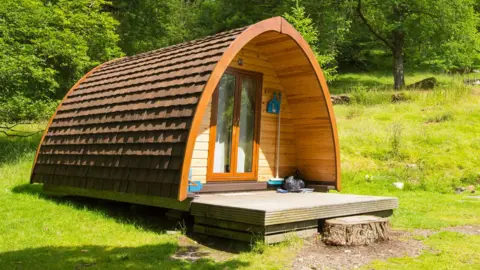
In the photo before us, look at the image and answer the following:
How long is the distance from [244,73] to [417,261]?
4.11 m

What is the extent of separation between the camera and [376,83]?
1149 inches

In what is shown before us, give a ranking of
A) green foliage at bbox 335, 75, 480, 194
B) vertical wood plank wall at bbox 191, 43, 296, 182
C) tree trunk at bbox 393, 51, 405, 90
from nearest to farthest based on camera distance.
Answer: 1. vertical wood plank wall at bbox 191, 43, 296, 182
2. green foliage at bbox 335, 75, 480, 194
3. tree trunk at bbox 393, 51, 405, 90

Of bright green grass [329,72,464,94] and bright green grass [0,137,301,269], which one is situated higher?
bright green grass [329,72,464,94]

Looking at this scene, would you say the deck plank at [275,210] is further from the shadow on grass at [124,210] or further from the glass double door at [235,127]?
the glass double door at [235,127]

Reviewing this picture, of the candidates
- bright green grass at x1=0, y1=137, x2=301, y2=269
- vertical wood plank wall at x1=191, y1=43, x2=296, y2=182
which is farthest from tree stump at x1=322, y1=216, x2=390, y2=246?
vertical wood plank wall at x1=191, y1=43, x2=296, y2=182

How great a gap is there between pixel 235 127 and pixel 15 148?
26.5 ft

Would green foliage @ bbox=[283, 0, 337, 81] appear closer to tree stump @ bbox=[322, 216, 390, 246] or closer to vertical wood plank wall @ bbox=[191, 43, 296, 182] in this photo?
vertical wood plank wall @ bbox=[191, 43, 296, 182]

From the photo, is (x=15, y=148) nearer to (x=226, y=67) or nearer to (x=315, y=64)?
(x=226, y=67)

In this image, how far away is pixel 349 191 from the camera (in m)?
9.77

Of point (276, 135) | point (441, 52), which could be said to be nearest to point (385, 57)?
point (441, 52)

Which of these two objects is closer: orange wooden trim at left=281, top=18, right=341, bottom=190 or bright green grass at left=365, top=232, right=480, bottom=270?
bright green grass at left=365, top=232, right=480, bottom=270

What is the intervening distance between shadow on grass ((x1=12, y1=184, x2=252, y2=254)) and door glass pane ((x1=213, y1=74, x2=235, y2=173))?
114 centimetres

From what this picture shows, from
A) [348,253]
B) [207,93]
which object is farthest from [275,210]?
[207,93]

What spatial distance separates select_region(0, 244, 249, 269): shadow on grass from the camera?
4.22m
